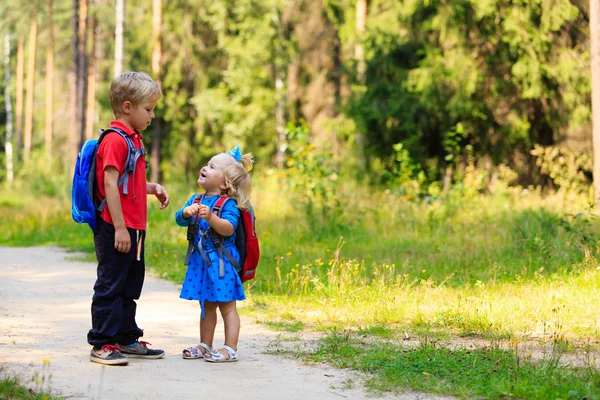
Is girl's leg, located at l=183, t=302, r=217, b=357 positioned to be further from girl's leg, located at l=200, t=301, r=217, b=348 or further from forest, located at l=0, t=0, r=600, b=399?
forest, located at l=0, t=0, r=600, b=399

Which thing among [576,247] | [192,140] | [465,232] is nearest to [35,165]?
[192,140]

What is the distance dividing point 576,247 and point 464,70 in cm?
919

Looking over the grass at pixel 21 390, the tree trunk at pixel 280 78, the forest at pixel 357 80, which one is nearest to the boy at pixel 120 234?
the grass at pixel 21 390

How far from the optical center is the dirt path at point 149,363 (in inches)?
181

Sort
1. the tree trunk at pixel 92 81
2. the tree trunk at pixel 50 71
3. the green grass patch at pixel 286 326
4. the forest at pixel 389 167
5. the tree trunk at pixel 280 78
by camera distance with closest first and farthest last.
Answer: the forest at pixel 389 167 → the green grass patch at pixel 286 326 → the tree trunk at pixel 280 78 → the tree trunk at pixel 50 71 → the tree trunk at pixel 92 81

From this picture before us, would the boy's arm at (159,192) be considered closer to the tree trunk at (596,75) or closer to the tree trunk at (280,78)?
the tree trunk at (596,75)

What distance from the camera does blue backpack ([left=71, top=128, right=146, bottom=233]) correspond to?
5180mm

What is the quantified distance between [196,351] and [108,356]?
64 cm

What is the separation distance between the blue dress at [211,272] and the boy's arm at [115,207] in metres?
0.42

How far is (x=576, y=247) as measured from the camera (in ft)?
30.6

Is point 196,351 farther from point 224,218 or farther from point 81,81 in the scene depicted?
point 81,81

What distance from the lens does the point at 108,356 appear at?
5.16 metres

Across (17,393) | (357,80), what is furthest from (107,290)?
(357,80)

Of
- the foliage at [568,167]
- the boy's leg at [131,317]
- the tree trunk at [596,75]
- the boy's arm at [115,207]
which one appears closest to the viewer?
the boy's arm at [115,207]
